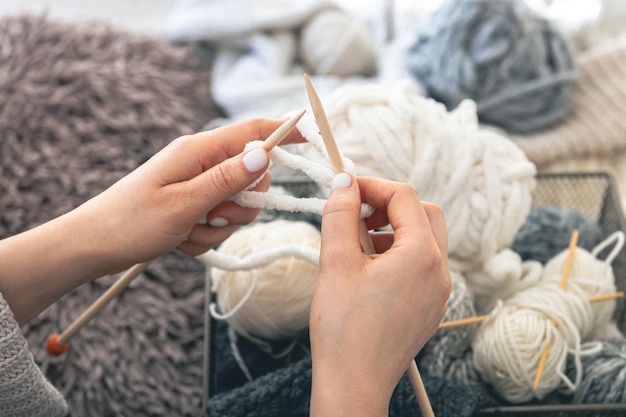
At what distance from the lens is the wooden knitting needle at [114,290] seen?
1.89ft

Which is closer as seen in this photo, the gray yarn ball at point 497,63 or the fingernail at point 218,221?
the fingernail at point 218,221

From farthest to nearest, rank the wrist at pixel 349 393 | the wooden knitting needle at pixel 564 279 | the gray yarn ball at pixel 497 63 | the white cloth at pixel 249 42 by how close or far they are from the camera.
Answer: the white cloth at pixel 249 42 < the gray yarn ball at pixel 497 63 < the wooden knitting needle at pixel 564 279 < the wrist at pixel 349 393

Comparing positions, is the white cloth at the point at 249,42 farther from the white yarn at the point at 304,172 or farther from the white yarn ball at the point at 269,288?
the white yarn at the point at 304,172

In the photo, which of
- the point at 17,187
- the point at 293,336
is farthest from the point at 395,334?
the point at 17,187

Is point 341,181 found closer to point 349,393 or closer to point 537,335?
point 349,393

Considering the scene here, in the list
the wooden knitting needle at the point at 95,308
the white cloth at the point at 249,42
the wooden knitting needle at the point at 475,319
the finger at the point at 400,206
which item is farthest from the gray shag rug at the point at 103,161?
the finger at the point at 400,206

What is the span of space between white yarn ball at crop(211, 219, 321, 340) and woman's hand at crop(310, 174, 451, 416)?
0.22m

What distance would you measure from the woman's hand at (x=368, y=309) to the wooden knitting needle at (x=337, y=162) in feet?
0.12

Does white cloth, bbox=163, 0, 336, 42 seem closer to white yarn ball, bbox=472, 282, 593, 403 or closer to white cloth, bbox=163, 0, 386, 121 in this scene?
white cloth, bbox=163, 0, 386, 121

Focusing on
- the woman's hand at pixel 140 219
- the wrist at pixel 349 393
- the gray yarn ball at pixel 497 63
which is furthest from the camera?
the gray yarn ball at pixel 497 63

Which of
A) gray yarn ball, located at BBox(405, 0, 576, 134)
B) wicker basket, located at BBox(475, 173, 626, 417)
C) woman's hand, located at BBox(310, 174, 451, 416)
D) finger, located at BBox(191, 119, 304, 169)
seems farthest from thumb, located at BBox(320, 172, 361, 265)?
gray yarn ball, located at BBox(405, 0, 576, 134)

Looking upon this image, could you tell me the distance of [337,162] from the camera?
576 millimetres

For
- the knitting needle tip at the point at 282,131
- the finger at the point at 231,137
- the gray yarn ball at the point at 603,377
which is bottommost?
the gray yarn ball at the point at 603,377

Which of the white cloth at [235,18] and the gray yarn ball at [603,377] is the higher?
the white cloth at [235,18]
